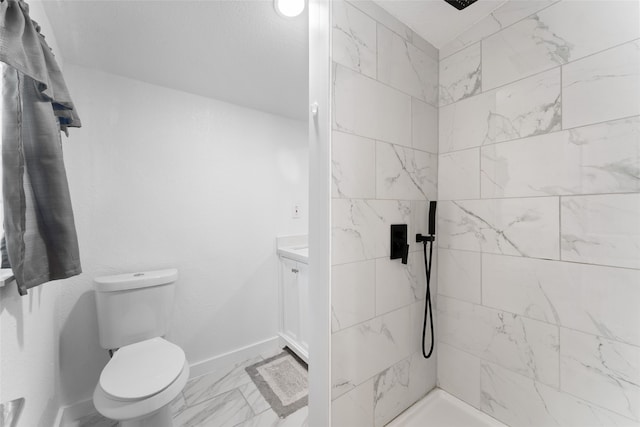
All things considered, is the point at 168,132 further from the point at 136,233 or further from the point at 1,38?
the point at 1,38

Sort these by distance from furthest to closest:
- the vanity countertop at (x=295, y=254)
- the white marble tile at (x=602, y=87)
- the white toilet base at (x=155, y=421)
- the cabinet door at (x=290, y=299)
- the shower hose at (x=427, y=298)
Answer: the cabinet door at (x=290, y=299) < the vanity countertop at (x=295, y=254) < the shower hose at (x=427, y=298) < the white toilet base at (x=155, y=421) < the white marble tile at (x=602, y=87)

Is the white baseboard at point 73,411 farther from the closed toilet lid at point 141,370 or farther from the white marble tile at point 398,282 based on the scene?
the white marble tile at point 398,282

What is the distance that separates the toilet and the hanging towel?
0.65 m

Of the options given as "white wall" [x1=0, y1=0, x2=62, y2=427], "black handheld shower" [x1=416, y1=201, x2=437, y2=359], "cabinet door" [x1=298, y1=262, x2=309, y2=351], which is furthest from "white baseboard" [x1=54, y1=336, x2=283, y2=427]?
"black handheld shower" [x1=416, y1=201, x2=437, y2=359]

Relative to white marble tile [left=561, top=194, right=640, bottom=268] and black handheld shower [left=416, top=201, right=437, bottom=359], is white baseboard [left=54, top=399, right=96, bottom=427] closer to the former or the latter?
black handheld shower [left=416, top=201, right=437, bottom=359]

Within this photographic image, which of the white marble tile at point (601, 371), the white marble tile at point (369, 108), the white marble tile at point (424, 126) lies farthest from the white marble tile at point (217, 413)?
the white marble tile at point (424, 126)

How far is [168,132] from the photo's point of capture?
6.12 feet

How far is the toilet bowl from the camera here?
112 centimetres

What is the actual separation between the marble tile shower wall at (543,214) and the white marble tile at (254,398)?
1.16 metres

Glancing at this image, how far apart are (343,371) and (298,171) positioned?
1870 millimetres

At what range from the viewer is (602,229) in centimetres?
92

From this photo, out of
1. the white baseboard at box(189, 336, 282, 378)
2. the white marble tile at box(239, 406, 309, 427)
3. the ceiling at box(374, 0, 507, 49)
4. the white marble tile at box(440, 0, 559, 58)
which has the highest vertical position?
the ceiling at box(374, 0, 507, 49)

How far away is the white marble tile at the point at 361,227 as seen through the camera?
102 cm

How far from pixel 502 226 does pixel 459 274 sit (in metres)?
0.34
